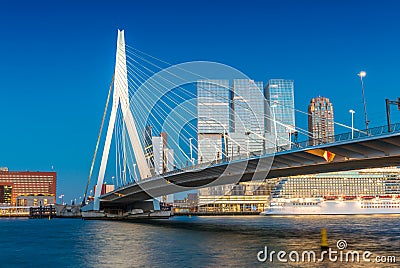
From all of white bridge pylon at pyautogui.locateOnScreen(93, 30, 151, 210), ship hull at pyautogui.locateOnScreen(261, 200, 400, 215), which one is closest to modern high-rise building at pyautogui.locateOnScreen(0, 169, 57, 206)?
ship hull at pyautogui.locateOnScreen(261, 200, 400, 215)

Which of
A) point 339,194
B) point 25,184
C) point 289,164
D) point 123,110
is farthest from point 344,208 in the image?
point 25,184

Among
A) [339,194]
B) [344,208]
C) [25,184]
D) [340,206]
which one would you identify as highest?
[25,184]

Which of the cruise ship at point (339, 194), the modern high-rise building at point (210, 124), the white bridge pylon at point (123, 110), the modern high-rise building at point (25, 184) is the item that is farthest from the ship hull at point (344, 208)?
the modern high-rise building at point (25, 184)

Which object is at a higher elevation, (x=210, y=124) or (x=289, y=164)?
(x=210, y=124)

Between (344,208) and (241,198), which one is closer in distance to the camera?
(344,208)

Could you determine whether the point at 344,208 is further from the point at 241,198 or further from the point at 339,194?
the point at 241,198

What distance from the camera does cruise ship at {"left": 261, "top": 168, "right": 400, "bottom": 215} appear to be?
91.6 m

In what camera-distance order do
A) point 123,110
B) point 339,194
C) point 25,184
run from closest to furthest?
point 123,110 → point 339,194 → point 25,184

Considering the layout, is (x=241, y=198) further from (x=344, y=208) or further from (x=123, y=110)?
(x=123, y=110)

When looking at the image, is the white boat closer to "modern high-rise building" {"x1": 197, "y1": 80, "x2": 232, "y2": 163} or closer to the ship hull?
the ship hull

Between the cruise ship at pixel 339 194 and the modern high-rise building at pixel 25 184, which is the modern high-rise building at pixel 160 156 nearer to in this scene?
the cruise ship at pixel 339 194

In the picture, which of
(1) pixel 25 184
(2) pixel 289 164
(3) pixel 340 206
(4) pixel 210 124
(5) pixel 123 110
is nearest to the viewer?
(2) pixel 289 164

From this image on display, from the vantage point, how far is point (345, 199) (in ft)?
304

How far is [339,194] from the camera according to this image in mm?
94375
